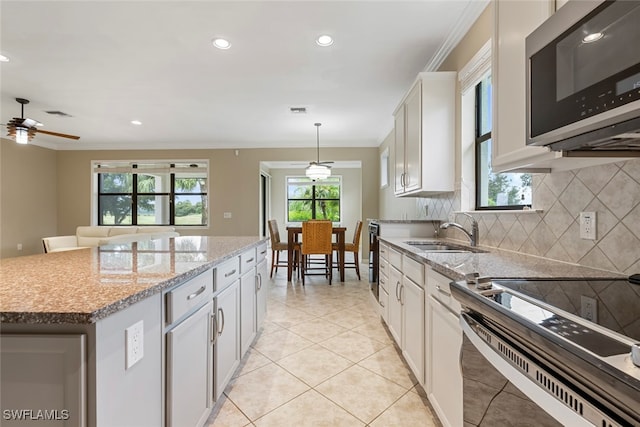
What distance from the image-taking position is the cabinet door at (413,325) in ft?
5.85

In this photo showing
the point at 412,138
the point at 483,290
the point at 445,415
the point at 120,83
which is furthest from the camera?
the point at 120,83

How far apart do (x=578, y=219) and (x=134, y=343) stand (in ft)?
5.99

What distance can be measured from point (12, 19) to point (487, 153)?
387 centimetres

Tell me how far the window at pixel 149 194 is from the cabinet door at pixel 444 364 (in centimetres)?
604

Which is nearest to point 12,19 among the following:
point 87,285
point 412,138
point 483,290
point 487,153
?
point 87,285

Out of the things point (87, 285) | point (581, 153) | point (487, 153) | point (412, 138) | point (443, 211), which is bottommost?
point (87, 285)

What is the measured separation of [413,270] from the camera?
192cm

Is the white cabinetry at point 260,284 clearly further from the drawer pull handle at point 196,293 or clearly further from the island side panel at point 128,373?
the island side panel at point 128,373

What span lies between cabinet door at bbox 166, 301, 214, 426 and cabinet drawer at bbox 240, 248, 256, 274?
62 centimetres

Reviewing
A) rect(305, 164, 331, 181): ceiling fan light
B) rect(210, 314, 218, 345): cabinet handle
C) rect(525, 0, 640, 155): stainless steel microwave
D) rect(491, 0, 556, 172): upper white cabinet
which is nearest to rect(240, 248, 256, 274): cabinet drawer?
rect(210, 314, 218, 345): cabinet handle

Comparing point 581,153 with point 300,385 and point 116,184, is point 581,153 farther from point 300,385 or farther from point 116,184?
point 116,184

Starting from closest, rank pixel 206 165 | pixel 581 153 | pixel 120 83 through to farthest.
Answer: pixel 581 153 → pixel 120 83 → pixel 206 165

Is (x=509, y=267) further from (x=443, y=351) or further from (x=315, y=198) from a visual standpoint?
(x=315, y=198)

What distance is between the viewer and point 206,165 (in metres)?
6.64
